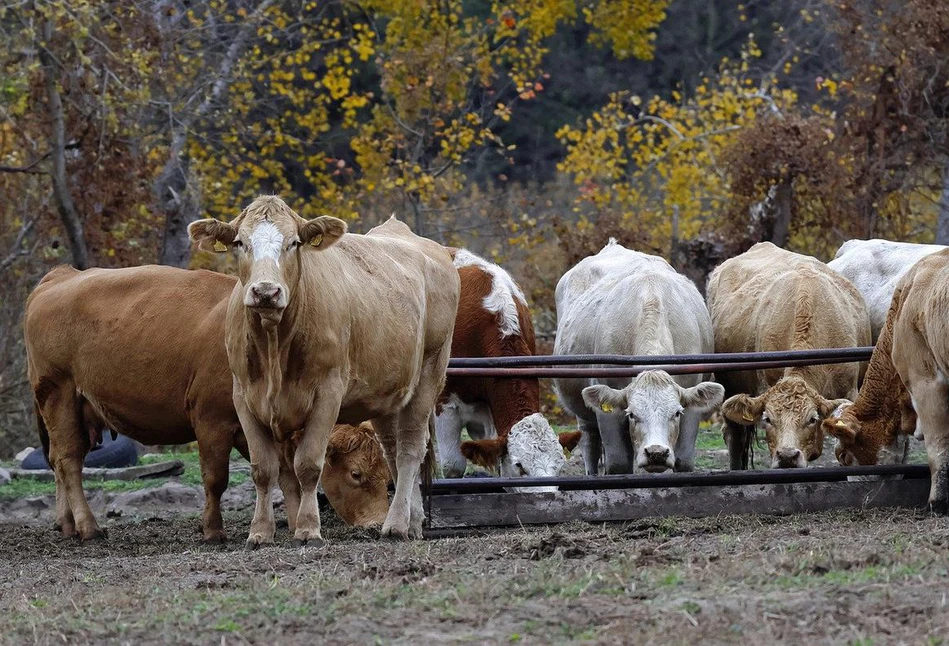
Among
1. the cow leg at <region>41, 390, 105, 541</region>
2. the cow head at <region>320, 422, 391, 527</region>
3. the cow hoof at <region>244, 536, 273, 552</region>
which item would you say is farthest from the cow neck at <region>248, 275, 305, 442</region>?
the cow leg at <region>41, 390, 105, 541</region>

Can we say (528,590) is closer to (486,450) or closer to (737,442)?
(486,450)

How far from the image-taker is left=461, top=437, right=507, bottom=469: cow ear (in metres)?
10.6

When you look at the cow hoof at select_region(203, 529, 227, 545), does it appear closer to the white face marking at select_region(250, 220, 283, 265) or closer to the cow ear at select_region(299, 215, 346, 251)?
the cow ear at select_region(299, 215, 346, 251)

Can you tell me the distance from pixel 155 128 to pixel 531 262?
5.57 meters

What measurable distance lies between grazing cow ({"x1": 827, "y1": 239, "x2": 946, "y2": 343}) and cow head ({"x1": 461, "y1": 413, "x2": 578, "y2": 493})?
344 cm

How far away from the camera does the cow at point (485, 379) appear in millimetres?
11188

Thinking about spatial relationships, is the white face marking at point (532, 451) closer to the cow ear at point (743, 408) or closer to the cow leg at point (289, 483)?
the cow ear at point (743, 408)

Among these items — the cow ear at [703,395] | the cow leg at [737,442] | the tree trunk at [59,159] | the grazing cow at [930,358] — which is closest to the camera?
the grazing cow at [930,358]

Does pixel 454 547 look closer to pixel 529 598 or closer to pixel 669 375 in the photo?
pixel 529 598

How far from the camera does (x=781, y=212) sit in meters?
18.6

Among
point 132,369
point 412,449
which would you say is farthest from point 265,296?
point 132,369

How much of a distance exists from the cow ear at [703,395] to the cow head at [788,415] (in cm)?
16

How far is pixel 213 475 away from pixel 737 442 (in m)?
4.35

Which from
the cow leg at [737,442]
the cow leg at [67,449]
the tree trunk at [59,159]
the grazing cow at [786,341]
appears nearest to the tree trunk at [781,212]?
the grazing cow at [786,341]
